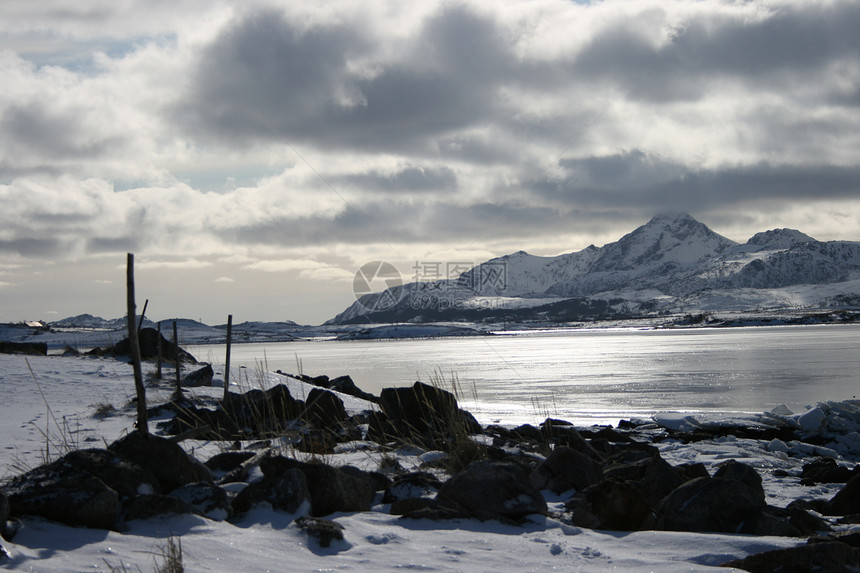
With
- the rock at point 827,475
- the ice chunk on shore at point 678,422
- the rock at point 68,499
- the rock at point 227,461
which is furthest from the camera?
the ice chunk on shore at point 678,422

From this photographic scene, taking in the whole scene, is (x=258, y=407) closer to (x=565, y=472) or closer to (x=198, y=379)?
(x=198, y=379)

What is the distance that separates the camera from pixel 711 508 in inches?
242

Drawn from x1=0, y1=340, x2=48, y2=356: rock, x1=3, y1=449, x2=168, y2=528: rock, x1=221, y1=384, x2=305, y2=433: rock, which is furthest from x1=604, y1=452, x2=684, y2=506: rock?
x1=0, y1=340, x2=48, y2=356: rock

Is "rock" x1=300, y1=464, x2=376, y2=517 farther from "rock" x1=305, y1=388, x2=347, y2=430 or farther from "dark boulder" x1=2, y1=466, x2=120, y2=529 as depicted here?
"rock" x1=305, y1=388, x2=347, y2=430

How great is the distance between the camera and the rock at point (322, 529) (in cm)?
511

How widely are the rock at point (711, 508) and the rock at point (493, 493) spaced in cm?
116

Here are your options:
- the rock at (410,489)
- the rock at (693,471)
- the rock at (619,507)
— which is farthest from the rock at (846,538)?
the rock at (410,489)

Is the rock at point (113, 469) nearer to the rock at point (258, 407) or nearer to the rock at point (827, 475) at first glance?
the rock at point (258, 407)

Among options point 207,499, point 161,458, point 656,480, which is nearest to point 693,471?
point 656,480

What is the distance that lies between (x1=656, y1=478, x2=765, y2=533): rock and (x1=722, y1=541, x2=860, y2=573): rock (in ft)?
4.13

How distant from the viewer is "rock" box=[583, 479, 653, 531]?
6.13 m

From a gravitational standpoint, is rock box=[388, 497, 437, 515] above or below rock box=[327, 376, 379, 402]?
above

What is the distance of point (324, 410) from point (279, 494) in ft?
23.3

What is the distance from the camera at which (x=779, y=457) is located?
12.6 m
